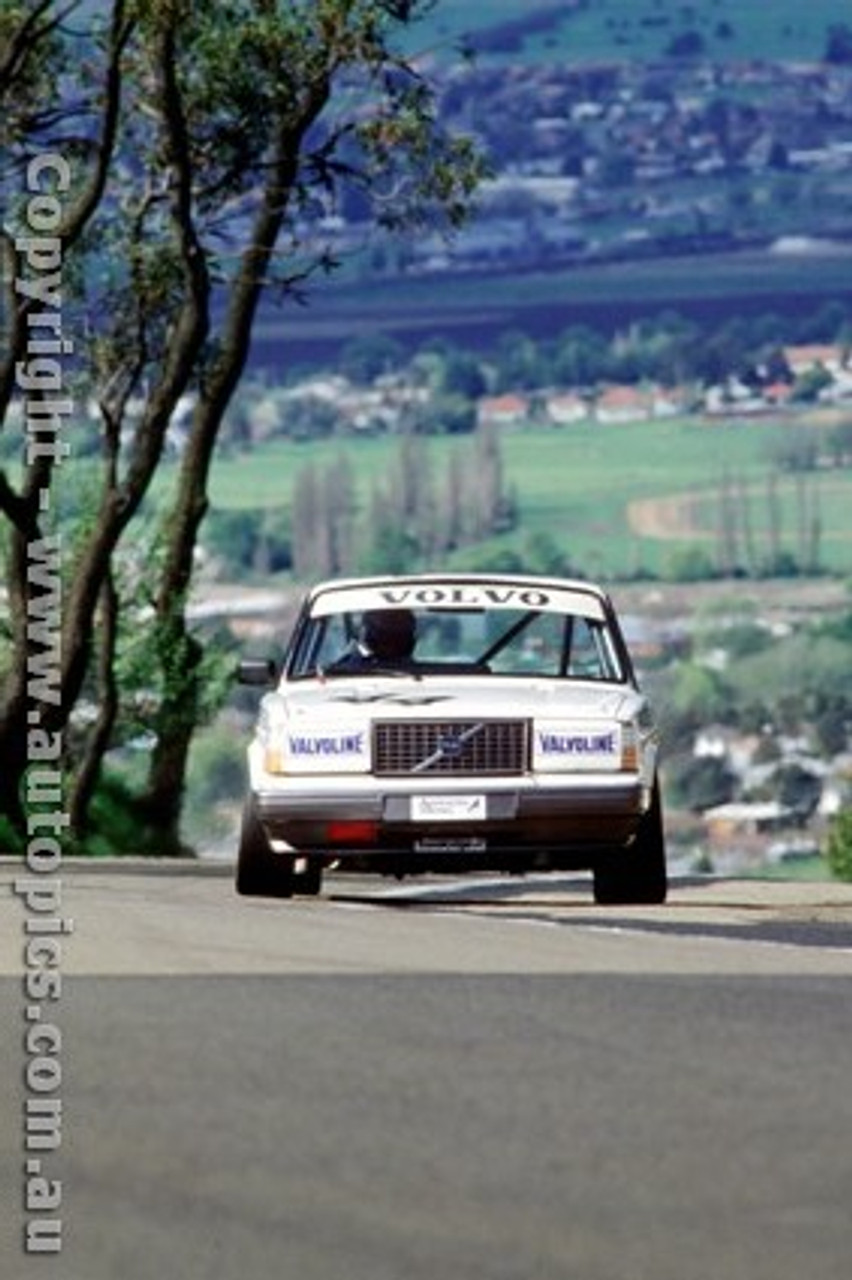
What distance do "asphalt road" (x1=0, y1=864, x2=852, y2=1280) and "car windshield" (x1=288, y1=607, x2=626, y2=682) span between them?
4127 mm

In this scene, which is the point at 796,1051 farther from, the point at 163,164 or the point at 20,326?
the point at 163,164

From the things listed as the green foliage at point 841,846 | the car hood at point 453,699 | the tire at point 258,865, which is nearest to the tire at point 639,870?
the car hood at point 453,699

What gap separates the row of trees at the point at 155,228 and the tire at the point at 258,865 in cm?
1710

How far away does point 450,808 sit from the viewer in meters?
25.7

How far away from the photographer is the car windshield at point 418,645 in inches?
1056

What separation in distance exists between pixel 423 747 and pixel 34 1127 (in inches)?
465

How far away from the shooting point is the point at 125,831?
2004 inches

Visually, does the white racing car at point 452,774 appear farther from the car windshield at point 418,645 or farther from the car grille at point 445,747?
the car windshield at point 418,645

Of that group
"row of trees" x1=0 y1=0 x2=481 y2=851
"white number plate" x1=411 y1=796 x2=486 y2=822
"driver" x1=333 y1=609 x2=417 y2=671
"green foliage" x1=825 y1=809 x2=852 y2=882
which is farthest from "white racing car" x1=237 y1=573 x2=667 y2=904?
"green foliage" x1=825 y1=809 x2=852 y2=882

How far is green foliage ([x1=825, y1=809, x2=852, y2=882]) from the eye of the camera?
84.1 metres

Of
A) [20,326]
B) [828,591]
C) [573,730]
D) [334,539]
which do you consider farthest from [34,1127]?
[828,591]

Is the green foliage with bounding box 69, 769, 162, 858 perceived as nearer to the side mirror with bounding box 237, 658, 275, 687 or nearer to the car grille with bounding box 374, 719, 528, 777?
the side mirror with bounding box 237, 658, 275, 687

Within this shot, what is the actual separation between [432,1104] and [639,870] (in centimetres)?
1209

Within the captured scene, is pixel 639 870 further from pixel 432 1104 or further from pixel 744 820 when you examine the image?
pixel 744 820
